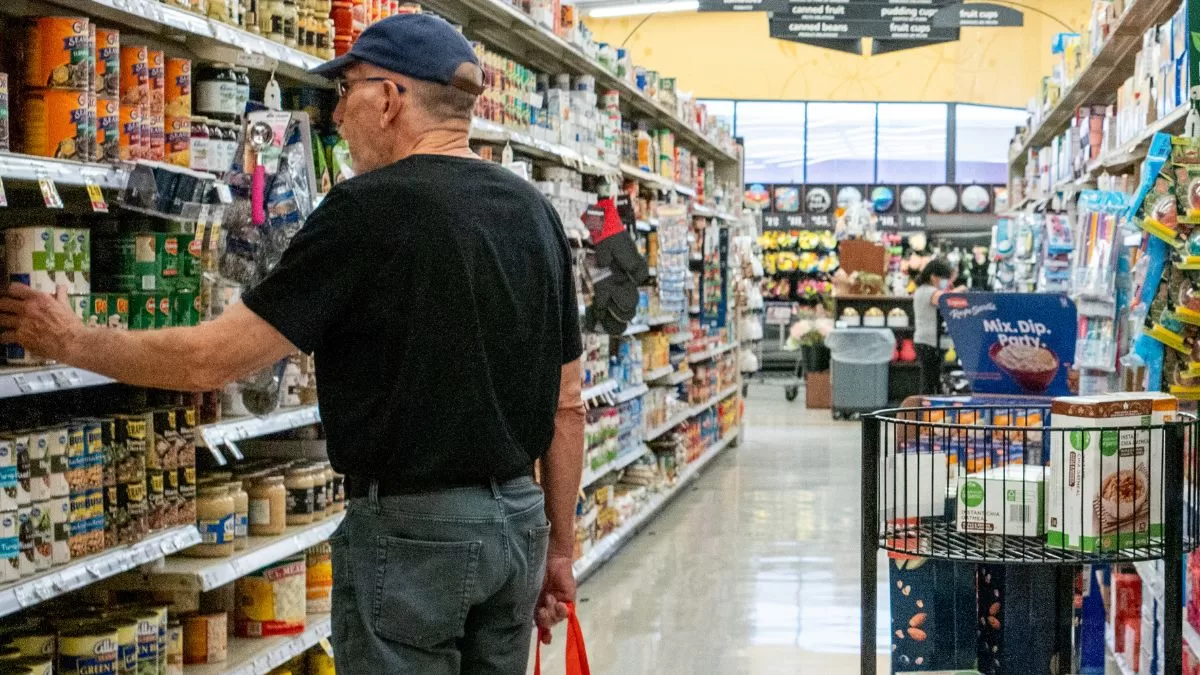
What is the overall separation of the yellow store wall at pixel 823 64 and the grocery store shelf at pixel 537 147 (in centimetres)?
1373

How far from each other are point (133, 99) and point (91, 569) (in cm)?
92

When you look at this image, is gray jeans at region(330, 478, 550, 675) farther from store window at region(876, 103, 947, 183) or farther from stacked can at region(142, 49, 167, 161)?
store window at region(876, 103, 947, 183)

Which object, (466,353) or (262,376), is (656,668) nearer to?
(262,376)

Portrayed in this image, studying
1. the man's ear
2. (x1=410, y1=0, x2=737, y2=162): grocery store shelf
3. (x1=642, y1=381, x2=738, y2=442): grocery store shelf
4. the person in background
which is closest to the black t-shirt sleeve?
the man's ear

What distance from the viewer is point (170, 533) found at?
113 inches

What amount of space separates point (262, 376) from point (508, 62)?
2646 millimetres

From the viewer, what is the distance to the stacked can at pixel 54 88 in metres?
2.49

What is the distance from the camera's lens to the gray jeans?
2.09 metres

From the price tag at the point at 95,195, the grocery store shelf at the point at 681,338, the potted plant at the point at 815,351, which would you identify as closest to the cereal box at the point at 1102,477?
the price tag at the point at 95,195

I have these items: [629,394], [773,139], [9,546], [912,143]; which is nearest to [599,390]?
[629,394]

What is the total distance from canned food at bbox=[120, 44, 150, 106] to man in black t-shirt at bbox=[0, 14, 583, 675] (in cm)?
67

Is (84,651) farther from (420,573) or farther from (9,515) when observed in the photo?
(420,573)

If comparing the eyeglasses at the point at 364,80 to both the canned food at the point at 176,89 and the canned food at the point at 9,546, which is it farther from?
the canned food at the point at 9,546

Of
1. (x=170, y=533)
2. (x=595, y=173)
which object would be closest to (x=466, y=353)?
(x=170, y=533)
